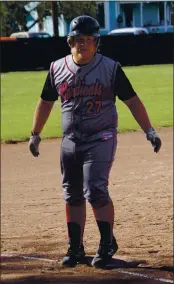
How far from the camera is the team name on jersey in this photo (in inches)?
145

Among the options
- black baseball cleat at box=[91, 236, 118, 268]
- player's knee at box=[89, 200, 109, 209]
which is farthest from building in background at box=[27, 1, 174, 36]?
black baseball cleat at box=[91, 236, 118, 268]

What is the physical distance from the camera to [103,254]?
179 inches

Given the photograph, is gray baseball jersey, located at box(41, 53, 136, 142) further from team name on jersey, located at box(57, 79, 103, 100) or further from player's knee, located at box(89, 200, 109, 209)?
player's knee, located at box(89, 200, 109, 209)

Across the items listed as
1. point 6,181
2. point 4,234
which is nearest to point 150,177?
point 6,181

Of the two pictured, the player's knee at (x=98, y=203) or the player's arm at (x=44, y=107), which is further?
the player's knee at (x=98, y=203)

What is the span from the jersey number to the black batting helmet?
373 mm

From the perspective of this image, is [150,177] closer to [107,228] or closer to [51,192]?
[51,192]

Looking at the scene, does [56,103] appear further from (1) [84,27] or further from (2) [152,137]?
(1) [84,27]

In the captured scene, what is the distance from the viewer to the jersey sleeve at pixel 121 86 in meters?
3.86

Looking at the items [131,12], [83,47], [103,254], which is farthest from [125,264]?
[131,12]

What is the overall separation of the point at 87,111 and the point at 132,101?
1.13ft

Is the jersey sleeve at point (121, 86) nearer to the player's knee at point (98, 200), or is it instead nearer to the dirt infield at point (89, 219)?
the player's knee at point (98, 200)

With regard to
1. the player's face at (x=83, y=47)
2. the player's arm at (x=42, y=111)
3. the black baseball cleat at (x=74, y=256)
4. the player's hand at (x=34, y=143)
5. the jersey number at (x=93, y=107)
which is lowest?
the black baseball cleat at (x=74, y=256)

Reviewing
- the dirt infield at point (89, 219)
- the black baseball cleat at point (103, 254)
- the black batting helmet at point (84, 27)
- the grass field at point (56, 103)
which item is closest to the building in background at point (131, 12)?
the black batting helmet at point (84, 27)
